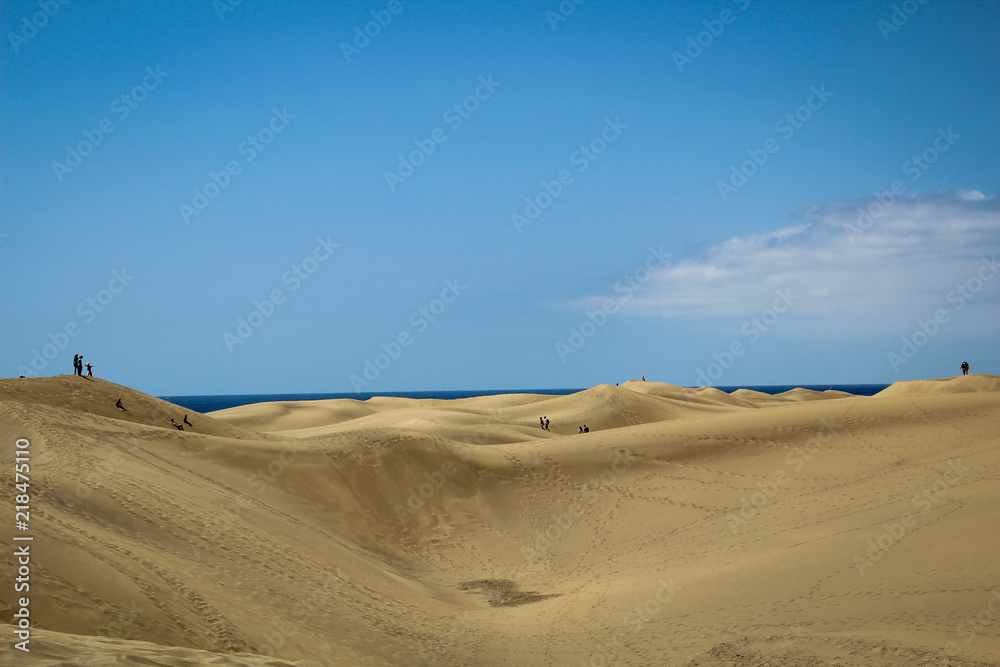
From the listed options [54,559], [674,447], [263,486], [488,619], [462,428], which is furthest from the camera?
[462,428]

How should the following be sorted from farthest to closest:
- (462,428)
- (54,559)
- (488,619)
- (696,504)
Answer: (462,428)
(696,504)
(488,619)
(54,559)

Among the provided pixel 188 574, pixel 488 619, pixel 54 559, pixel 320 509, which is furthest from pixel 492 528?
pixel 54 559

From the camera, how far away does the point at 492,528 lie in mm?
19844

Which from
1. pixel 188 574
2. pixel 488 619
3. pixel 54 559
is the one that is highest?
pixel 54 559

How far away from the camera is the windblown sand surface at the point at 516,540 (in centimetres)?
803

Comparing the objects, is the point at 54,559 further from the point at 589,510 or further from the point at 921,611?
the point at 589,510

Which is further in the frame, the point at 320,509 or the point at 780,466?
the point at 780,466

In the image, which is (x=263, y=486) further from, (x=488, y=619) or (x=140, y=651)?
(x=140, y=651)

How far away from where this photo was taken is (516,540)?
19047 millimetres

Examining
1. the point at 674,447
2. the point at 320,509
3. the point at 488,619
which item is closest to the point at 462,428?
the point at 674,447

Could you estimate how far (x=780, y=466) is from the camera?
2028 cm

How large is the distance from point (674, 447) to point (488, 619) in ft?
39.5

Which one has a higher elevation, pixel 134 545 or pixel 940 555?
pixel 134 545

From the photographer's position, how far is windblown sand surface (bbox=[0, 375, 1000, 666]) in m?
8.03
